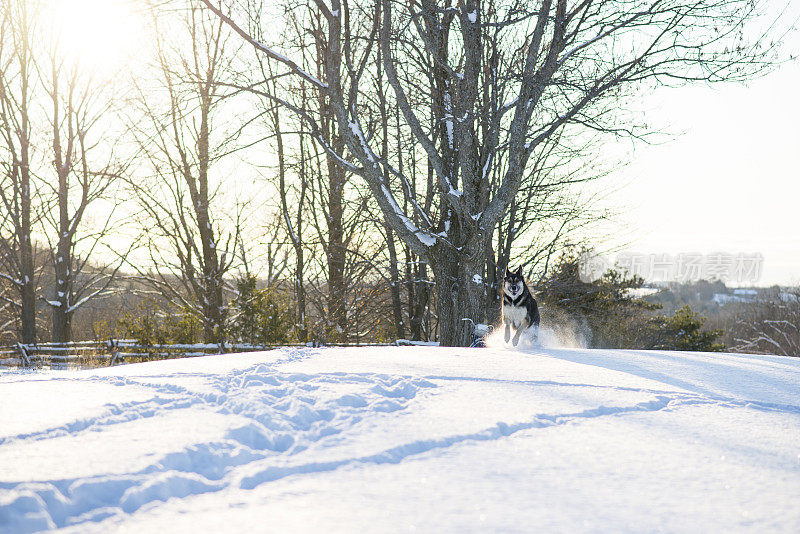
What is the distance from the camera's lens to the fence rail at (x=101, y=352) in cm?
1220

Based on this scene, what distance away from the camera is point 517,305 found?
24.5 feet

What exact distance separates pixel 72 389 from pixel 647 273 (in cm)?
2575

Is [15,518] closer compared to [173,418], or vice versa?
[15,518]

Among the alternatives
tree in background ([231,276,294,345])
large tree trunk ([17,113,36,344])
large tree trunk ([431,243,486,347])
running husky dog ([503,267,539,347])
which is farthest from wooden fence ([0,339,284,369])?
running husky dog ([503,267,539,347])

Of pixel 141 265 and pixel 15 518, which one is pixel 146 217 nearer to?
pixel 141 265

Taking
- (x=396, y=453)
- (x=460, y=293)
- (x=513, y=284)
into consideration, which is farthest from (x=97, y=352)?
(x=396, y=453)

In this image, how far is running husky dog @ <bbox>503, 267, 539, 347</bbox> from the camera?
7.49 m

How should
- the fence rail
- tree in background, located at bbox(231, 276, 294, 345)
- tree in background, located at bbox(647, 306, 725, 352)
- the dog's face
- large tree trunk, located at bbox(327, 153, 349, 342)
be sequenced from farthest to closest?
1. tree in background, located at bbox(647, 306, 725, 352)
2. large tree trunk, located at bbox(327, 153, 349, 342)
3. tree in background, located at bbox(231, 276, 294, 345)
4. the fence rail
5. the dog's face

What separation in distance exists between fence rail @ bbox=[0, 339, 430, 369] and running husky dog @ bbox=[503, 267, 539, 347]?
172 inches

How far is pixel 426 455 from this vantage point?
92.7 inches

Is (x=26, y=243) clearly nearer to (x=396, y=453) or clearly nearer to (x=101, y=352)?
(x=101, y=352)

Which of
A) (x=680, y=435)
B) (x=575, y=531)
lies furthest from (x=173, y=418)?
(x=680, y=435)

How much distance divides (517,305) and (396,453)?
536 cm

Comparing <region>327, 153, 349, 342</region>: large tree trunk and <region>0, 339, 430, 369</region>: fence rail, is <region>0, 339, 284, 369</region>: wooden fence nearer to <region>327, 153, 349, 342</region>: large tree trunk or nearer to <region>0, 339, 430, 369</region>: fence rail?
<region>0, 339, 430, 369</region>: fence rail
